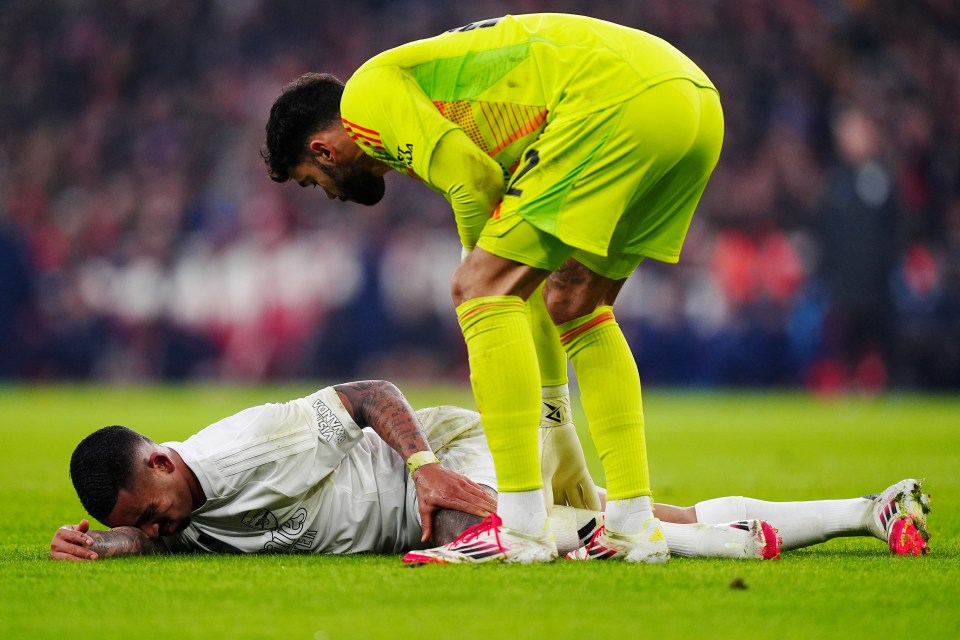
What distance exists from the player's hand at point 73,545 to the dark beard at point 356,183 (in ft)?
4.48

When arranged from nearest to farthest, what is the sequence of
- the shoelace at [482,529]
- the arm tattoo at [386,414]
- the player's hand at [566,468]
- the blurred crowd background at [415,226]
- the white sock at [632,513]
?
the shoelace at [482,529]
the white sock at [632,513]
the arm tattoo at [386,414]
the player's hand at [566,468]
the blurred crowd background at [415,226]

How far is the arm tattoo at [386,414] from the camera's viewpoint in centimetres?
433

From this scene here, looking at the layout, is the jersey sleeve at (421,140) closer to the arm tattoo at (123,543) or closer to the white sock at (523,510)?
the white sock at (523,510)

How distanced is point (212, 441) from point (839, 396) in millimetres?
12154

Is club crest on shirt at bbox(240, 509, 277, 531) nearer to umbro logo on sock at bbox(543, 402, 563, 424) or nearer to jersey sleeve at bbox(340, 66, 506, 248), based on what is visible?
umbro logo on sock at bbox(543, 402, 563, 424)

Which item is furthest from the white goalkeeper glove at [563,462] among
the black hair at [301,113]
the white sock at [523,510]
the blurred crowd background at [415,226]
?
the blurred crowd background at [415,226]

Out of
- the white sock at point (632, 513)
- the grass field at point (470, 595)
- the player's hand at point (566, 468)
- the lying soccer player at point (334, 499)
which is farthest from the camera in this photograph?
the player's hand at point (566, 468)

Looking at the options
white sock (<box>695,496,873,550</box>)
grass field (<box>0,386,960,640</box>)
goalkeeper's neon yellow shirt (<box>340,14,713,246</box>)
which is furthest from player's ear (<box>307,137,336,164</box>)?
white sock (<box>695,496,873,550</box>)

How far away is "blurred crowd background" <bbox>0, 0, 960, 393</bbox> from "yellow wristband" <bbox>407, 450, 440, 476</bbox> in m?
11.2

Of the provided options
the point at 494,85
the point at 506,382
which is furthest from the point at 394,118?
the point at 506,382

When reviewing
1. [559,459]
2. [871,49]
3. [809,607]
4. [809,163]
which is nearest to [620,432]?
[559,459]

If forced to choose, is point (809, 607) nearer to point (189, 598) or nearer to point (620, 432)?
point (620, 432)

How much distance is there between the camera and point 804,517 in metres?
4.30

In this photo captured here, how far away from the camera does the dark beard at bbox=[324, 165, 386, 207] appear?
13.8ft
